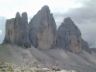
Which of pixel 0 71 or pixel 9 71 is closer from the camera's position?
Result: pixel 9 71

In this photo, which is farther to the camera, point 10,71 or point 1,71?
point 1,71

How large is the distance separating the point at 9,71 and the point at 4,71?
605 centimetres

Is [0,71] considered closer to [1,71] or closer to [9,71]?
[1,71]

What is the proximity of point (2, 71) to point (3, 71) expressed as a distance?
289mm

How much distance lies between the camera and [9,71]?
82.9 m

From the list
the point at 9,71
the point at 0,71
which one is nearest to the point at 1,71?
the point at 0,71

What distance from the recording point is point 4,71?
88.6 meters

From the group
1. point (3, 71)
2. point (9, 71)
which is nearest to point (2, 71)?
point (3, 71)

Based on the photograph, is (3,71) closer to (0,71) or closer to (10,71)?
(0,71)

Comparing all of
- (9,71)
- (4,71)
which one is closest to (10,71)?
(9,71)

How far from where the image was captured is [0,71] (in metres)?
88.5

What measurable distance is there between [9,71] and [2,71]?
6.46 metres

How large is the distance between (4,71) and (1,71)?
717 millimetres

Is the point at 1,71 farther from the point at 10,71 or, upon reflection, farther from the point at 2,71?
the point at 10,71
